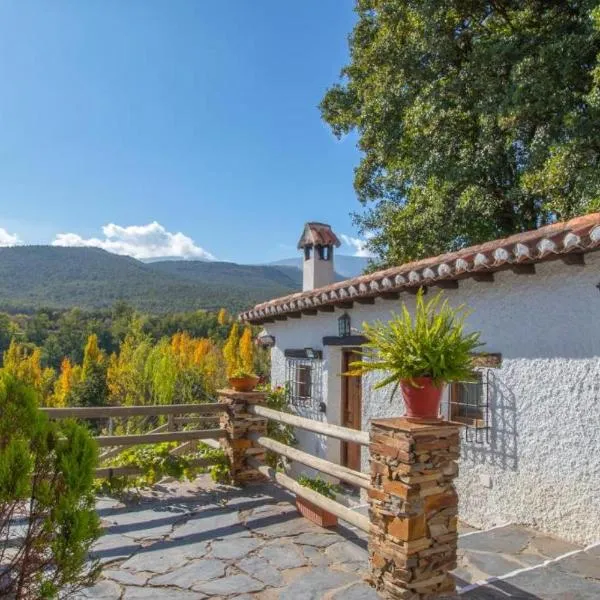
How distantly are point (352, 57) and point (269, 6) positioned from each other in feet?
13.0

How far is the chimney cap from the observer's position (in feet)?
35.0

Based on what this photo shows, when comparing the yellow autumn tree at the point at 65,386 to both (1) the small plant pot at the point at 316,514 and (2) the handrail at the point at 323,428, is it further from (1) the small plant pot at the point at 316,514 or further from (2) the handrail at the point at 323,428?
(1) the small plant pot at the point at 316,514

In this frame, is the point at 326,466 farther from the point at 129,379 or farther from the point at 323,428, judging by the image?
the point at 129,379

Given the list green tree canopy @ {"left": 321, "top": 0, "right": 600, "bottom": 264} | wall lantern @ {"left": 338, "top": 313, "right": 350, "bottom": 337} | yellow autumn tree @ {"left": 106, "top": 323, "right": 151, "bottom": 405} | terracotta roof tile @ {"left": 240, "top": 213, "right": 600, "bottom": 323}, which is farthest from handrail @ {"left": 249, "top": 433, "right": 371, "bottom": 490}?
yellow autumn tree @ {"left": 106, "top": 323, "right": 151, "bottom": 405}

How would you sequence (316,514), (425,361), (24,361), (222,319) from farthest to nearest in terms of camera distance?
(222,319)
(24,361)
(316,514)
(425,361)

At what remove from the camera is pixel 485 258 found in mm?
4824

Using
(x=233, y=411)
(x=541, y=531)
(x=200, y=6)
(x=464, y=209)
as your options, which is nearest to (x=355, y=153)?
(x=464, y=209)

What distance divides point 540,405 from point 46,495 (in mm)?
4481

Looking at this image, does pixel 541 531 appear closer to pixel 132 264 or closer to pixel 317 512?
pixel 317 512

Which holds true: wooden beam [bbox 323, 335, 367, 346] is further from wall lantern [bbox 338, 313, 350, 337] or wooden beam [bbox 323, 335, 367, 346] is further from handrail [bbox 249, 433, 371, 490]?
handrail [bbox 249, 433, 371, 490]

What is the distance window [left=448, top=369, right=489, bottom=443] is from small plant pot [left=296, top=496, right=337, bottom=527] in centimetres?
208

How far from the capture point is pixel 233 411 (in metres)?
5.71

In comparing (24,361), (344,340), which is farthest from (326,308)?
(24,361)

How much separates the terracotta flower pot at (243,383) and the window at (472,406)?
8.08ft
